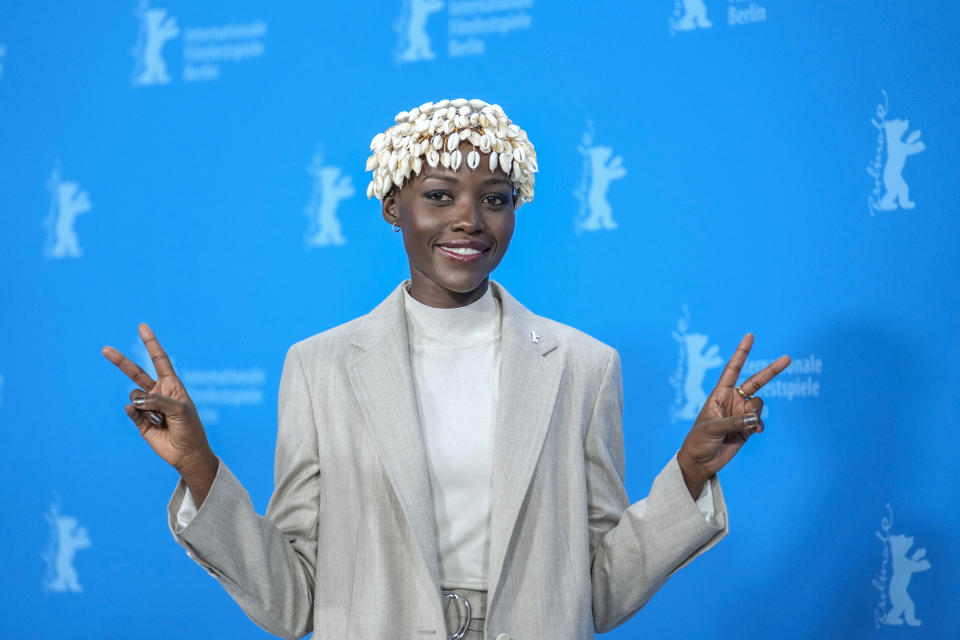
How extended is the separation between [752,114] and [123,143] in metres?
1.88

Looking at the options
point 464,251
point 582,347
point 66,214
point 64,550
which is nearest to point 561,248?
point 582,347

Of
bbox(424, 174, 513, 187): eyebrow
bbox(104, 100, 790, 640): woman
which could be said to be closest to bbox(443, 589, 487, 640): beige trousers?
bbox(104, 100, 790, 640): woman

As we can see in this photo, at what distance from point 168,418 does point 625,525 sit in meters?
0.83

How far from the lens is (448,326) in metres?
1.90

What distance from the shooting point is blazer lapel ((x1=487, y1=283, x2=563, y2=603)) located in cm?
170

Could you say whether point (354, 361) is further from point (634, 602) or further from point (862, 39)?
point (862, 39)

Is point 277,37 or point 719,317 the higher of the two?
point 277,37

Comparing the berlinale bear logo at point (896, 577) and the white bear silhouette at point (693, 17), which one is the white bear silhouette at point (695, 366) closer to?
the berlinale bear logo at point (896, 577)

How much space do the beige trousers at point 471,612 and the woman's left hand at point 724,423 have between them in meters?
0.42

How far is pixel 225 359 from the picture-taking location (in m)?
2.91

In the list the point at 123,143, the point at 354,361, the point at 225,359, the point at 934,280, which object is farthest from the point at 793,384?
the point at 123,143

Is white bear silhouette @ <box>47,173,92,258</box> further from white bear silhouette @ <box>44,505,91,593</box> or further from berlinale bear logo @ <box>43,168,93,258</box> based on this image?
white bear silhouette @ <box>44,505,91,593</box>

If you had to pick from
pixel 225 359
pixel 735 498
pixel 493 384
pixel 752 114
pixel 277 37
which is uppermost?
pixel 277 37

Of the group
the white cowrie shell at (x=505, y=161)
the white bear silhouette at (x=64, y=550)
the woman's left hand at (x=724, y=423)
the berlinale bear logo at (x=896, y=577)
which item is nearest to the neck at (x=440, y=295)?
the white cowrie shell at (x=505, y=161)
